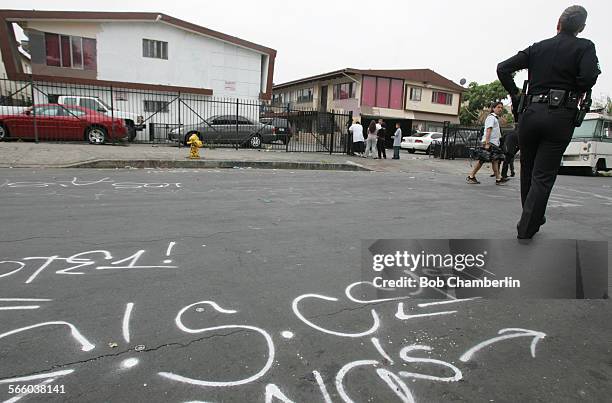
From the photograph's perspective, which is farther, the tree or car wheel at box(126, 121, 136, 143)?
the tree

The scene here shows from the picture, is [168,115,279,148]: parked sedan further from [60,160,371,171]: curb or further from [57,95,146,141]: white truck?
[60,160,371,171]: curb

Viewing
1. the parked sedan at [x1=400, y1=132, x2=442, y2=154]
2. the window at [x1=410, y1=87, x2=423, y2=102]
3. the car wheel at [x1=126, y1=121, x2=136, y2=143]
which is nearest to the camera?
the car wheel at [x1=126, y1=121, x2=136, y2=143]

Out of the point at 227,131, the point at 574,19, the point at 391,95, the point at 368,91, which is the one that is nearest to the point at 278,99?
the point at 368,91

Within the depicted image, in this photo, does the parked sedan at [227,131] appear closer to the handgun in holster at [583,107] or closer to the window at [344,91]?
the handgun in holster at [583,107]

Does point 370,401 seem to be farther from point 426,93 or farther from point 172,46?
point 426,93

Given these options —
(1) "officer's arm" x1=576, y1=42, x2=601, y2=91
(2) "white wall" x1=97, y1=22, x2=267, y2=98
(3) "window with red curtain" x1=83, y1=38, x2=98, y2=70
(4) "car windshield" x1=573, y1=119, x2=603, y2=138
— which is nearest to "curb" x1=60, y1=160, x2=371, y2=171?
(4) "car windshield" x1=573, y1=119, x2=603, y2=138

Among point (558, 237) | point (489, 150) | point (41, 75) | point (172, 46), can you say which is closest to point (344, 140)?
point (489, 150)

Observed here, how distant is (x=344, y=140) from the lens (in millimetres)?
18422

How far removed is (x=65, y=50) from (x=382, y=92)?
23.5 meters

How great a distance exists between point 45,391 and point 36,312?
0.84 metres

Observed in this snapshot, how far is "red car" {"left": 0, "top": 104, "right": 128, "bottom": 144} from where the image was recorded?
46.3ft

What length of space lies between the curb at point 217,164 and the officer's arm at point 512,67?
29.0ft

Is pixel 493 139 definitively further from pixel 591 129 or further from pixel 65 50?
pixel 65 50

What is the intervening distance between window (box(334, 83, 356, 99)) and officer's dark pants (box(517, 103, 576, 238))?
32985mm
